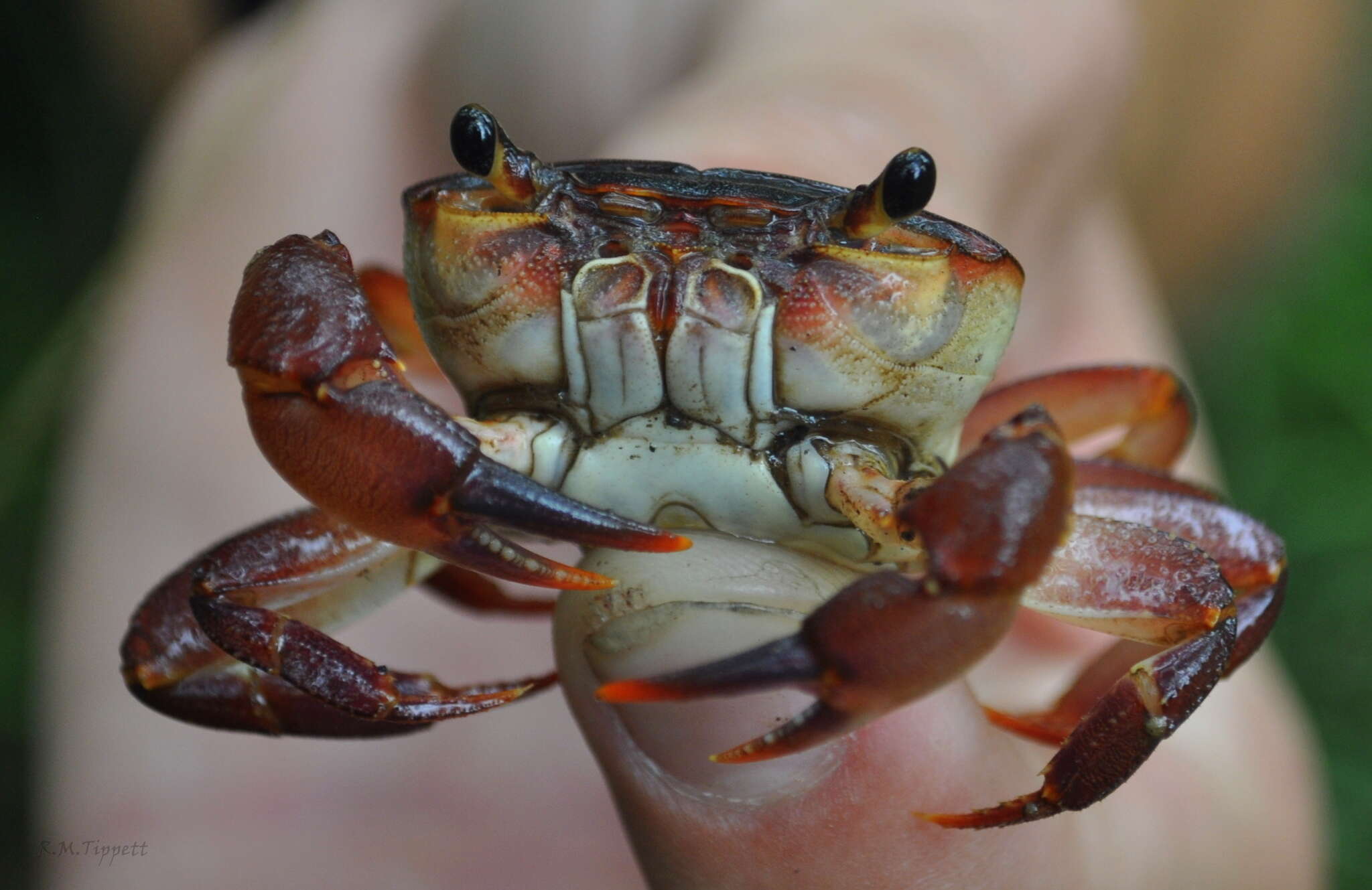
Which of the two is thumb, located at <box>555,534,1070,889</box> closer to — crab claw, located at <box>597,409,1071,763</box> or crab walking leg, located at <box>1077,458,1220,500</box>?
crab claw, located at <box>597,409,1071,763</box>

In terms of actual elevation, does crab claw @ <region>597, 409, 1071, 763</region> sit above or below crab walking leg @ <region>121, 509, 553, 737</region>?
above

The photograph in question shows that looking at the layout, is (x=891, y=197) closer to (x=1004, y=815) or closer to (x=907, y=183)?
(x=907, y=183)

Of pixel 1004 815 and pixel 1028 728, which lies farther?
pixel 1028 728

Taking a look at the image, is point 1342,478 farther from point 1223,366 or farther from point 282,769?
point 282,769

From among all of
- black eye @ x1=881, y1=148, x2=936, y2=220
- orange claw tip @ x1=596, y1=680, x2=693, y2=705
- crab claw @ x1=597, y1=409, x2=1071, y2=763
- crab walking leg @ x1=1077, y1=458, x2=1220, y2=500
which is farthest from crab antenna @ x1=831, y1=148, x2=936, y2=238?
crab walking leg @ x1=1077, y1=458, x2=1220, y2=500

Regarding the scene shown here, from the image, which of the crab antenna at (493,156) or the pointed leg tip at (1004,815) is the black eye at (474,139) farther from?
the pointed leg tip at (1004,815)

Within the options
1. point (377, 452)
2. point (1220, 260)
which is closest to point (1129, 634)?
point (377, 452)

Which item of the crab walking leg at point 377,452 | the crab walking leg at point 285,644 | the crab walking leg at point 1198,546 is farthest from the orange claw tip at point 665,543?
the crab walking leg at point 1198,546
